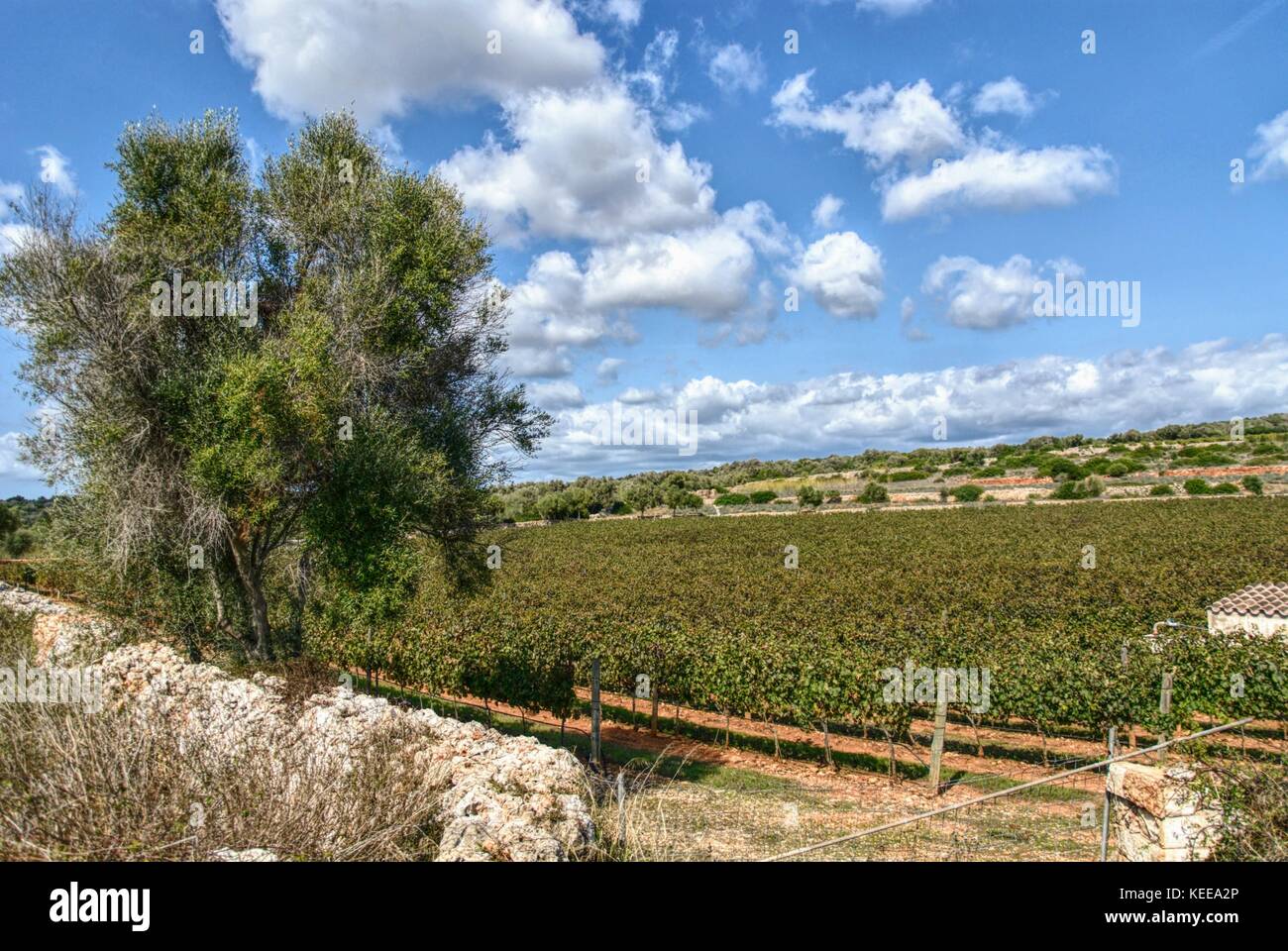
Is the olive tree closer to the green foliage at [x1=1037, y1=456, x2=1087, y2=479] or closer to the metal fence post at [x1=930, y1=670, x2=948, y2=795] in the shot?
the metal fence post at [x1=930, y1=670, x2=948, y2=795]

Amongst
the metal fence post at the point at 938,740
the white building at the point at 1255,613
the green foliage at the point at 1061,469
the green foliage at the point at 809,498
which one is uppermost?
the green foliage at the point at 1061,469

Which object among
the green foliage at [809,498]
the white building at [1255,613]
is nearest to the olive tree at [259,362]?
the white building at [1255,613]

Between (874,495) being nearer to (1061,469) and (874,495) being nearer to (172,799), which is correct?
(1061,469)

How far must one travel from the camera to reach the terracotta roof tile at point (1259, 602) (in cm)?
1716

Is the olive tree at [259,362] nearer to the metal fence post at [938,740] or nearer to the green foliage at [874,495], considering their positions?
the metal fence post at [938,740]

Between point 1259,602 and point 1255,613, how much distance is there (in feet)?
1.71

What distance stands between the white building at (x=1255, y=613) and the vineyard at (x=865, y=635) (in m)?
0.64

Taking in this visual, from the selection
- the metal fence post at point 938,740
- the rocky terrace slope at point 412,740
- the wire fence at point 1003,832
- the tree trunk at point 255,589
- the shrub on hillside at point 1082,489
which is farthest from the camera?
the shrub on hillside at point 1082,489

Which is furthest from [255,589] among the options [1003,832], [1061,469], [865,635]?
[1061,469]

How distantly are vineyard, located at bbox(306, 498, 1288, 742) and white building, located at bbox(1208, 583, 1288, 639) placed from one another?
639 millimetres

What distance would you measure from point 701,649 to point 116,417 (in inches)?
483

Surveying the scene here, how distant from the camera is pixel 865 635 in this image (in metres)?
18.4

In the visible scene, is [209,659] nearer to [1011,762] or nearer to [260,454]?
[260,454]
